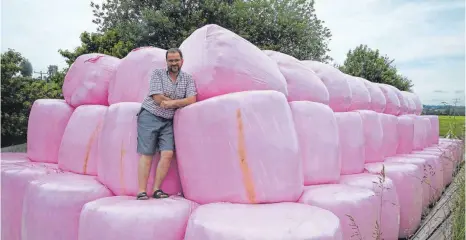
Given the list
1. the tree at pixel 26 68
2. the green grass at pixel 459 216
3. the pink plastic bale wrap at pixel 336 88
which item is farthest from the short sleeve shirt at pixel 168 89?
the tree at pixel 26 68

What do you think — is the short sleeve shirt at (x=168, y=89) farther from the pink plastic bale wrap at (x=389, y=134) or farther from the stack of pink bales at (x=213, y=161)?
the pink plastic bale wrap at (x=389, y=134)

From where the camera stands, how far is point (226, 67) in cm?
261

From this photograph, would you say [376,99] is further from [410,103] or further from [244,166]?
[244,166]

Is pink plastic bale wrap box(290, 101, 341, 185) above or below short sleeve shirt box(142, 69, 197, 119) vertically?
below

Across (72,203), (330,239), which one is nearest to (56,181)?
(72,203)

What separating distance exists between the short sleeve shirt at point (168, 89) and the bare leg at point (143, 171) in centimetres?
29

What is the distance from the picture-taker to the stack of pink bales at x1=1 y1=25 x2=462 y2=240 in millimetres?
2291

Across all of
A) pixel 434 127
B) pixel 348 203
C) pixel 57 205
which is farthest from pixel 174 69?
pixel 434 127

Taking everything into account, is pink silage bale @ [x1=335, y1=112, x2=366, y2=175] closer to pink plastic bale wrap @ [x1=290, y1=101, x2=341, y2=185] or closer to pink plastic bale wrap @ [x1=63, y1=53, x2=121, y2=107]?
pink plastic bale wrap @ [x1=290, y1=101, x2=341, y2=185]

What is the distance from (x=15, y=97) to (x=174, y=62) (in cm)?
884

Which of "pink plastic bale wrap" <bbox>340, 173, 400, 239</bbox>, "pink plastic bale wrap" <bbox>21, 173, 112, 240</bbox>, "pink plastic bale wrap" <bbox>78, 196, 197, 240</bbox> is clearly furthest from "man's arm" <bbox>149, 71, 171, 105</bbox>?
"pink plastic bale wrap" <bbox>340, 173, 400, 239</bbox>

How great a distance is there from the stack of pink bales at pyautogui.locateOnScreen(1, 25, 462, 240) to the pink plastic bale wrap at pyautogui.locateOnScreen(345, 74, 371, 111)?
0.52m

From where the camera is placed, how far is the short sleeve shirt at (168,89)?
102 inches

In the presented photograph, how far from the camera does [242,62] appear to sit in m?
2.66
